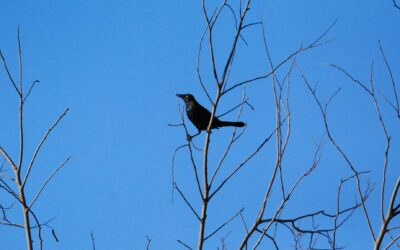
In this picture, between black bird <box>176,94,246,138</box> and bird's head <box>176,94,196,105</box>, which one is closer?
black bird <box>176,94,246,138</box>

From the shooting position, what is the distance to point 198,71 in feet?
9.53

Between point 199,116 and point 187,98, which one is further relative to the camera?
point 187,98

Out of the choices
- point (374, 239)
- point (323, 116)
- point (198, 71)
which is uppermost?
point (198, 71)

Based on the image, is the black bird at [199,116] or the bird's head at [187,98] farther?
the bird's head at [187,98]

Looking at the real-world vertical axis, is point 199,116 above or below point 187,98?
below

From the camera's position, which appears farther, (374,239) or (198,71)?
(198,71)

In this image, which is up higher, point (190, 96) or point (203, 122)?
point (190, 96)

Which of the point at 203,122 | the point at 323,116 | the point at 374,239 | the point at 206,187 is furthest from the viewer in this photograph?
the point at 203,122

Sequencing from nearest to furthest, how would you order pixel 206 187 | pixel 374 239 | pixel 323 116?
pixel 374 239
pixel 206 187
pixel 323 116

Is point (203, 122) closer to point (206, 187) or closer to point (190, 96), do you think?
point (190, 96)

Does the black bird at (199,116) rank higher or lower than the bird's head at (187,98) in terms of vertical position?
lower

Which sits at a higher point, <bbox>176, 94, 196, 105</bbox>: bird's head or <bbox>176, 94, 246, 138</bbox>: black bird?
<bbox>176, 94, 196, 105</bbox>: bird's head

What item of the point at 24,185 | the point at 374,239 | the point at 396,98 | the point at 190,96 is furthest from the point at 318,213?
the point at 190,96

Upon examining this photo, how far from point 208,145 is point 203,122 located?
399 centimetres
